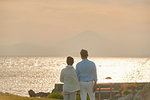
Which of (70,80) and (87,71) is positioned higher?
(87,71)

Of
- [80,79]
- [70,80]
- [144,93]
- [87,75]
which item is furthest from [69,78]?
[144,93]

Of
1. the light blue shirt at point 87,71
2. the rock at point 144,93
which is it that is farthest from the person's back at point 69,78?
the rock at point 144,93

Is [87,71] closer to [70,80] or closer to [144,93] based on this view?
[70,80]

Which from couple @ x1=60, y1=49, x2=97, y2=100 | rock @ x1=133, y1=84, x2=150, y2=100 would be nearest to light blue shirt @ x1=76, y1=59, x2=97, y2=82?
couple @ x1=60, y1=49, x2=97, y2=100

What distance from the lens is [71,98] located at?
10.9m

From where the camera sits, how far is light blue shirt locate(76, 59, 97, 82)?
11070mm

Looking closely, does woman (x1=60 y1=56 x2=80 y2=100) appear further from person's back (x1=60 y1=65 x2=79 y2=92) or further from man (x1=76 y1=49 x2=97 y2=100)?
man (x1=76 y1=49 x2=97 y2=100)

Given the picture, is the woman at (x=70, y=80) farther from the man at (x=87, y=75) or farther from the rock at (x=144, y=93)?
the rock at (x=144, y=93)

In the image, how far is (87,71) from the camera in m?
11.1

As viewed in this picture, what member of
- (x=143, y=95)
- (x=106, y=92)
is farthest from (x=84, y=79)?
(x=106, y=92)

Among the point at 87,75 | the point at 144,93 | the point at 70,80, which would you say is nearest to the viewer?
the point at 70,80

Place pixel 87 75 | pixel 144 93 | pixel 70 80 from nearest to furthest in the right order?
1. pixel 70 80
2. pixel 87 75
3. pixel 144 93

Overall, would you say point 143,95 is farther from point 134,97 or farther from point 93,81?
point 93,81

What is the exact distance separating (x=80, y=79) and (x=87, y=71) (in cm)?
34
